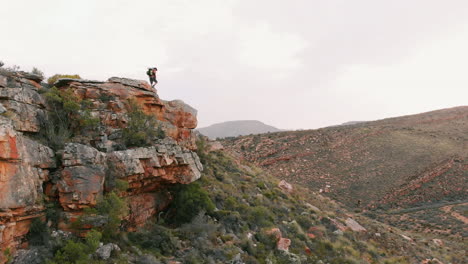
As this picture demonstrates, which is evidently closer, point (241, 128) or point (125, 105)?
point (125, 105)

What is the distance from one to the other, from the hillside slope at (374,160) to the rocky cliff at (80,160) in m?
22.2

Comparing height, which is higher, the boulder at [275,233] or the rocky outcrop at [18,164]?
the rocky outcrop at [18,164]

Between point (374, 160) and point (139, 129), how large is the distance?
32392 millimetres

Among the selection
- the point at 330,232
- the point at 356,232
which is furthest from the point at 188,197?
the point at 356,232

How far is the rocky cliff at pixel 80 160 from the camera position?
21.3 feet

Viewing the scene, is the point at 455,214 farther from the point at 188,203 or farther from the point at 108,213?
the point at 108,213

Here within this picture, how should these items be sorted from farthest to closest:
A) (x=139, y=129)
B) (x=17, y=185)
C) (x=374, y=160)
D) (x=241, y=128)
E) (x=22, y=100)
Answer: (x=241, y=128), (x=374, y=160), (x=139, y=129), (x=22, y=100), (x=17, y=185)

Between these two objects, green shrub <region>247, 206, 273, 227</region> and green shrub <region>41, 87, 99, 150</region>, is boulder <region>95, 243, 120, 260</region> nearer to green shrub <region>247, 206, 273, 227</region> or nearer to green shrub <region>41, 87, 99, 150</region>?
green shrub <region>41, 87, 99, 150</region>

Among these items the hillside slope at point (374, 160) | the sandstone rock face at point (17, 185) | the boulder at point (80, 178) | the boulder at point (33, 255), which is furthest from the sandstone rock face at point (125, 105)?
the hillside slope at point (374, 160)

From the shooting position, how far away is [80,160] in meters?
7.82

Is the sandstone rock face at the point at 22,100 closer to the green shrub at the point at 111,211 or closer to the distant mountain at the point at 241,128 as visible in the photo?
the green shrub at the point at 111,211

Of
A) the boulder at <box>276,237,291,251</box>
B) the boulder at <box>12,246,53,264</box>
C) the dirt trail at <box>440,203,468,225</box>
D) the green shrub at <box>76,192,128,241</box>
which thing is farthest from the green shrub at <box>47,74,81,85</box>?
the dirt trail at <box>440,203,468,225</box>

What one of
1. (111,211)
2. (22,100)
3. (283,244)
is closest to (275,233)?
(283,244)

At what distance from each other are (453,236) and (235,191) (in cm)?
1619
